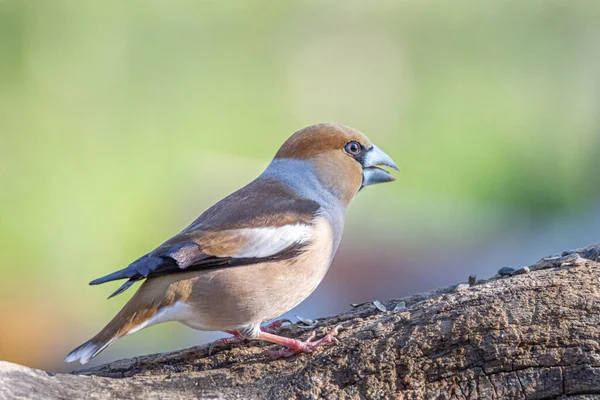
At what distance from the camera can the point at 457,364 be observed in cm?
230

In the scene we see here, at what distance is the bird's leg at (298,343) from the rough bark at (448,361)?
7 cm

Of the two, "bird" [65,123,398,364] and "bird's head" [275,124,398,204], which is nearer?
"bird" [65,123,398,364]

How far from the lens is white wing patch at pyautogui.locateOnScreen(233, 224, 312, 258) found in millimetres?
2908

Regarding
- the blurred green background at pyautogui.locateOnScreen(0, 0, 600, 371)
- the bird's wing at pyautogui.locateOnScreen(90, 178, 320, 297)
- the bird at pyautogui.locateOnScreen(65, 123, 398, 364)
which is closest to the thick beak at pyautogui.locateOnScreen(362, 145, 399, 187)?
the bird at pyautogui.locateOnScreen(65, 123, 398, 364)

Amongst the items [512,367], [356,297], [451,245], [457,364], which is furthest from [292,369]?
[451,245]

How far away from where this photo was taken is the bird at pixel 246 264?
2701mm

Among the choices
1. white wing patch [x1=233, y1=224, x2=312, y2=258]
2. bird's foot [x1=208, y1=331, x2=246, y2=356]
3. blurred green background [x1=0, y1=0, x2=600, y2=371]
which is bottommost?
bird's foot [x1=208, y1=331, x2=246, y2=356]

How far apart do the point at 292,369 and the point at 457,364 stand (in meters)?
0.65

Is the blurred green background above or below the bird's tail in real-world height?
above

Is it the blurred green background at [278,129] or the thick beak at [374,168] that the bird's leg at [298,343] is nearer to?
the thick beak at [374,168]

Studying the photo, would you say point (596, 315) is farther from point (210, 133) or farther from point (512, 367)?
point (210, 133)

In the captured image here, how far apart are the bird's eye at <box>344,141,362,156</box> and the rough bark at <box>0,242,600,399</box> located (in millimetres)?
1158

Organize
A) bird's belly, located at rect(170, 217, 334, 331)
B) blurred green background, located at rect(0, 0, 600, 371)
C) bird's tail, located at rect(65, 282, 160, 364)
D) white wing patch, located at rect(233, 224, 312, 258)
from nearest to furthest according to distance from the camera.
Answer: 1. bird's tail, located at rect(65, 282, 160, 364)
2. bird's belly, located at rect(170, 217, 334, 331)
3. white wing patch, located at rect(233, 224, 312, 258)
4. blurred green background, located at rect(0, 0, 600, 371)

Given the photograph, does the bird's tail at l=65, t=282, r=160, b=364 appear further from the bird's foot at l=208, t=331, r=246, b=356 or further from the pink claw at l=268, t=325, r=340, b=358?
the pink claw at l=268, t=325, r=340, b=358
